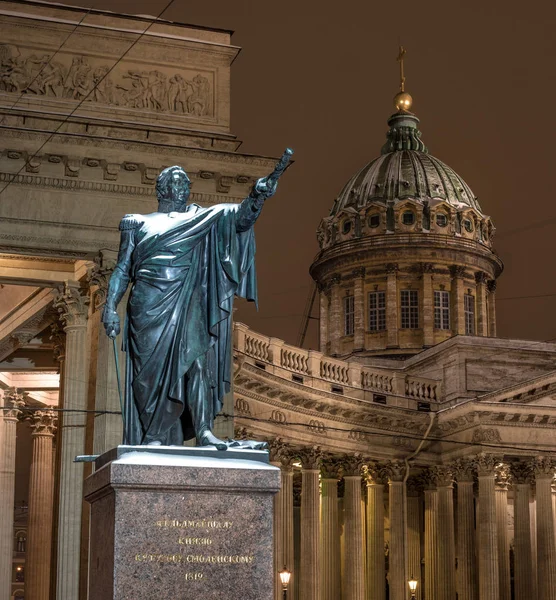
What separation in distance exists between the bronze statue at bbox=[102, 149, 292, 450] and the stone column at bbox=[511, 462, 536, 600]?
4321 cm

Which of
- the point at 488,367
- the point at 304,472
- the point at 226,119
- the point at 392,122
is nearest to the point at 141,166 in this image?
the point at 226,119

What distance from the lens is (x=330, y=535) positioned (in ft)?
168

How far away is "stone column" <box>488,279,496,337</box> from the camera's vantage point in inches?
3145

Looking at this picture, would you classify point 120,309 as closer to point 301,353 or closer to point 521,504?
point 301,353

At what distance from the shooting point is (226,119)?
29562 millimetres

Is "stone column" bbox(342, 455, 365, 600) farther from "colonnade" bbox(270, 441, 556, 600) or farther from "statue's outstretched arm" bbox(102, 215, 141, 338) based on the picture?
"statue's outstretched arm" bbox(102, 215, 141, 338)

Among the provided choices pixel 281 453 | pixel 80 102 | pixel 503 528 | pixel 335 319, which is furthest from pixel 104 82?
pixel 335 319

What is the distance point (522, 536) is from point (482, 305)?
26.1m

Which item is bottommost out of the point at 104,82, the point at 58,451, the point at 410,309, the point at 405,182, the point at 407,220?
the point at 58,451

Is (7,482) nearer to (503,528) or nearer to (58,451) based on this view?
(58,451)

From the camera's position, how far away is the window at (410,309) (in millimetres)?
77250

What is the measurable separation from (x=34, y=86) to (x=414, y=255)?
165ft

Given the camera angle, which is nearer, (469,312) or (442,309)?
(442,309)

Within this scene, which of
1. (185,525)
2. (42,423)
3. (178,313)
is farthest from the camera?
(42,423)
